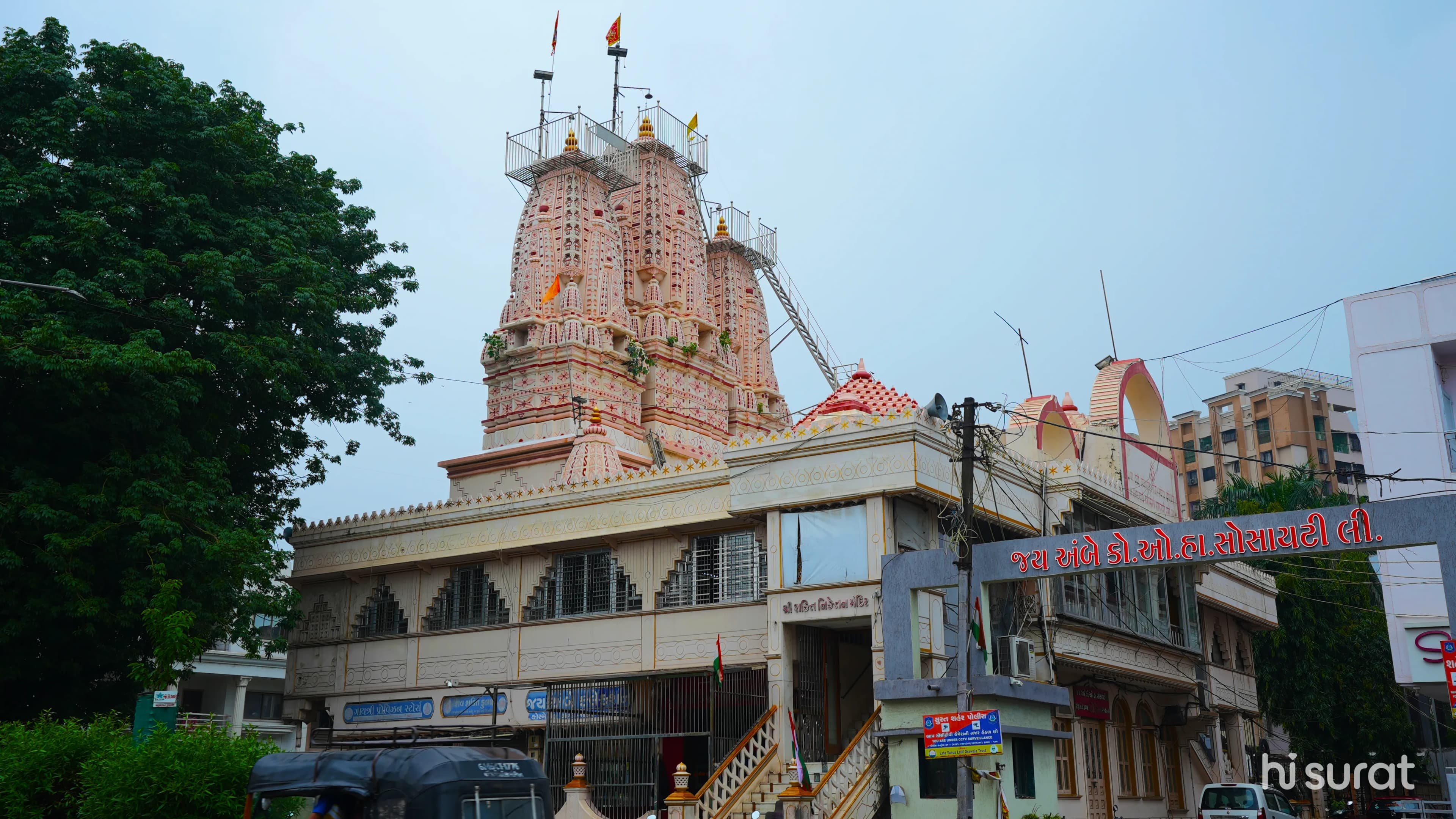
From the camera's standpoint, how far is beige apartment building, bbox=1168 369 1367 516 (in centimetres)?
7956

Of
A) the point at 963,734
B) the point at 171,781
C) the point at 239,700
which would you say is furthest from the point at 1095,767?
the point at 239,700

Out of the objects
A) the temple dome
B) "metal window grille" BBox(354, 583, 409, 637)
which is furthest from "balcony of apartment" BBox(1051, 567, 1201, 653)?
"metal window grille" BBox(354, 583, 409, 637)

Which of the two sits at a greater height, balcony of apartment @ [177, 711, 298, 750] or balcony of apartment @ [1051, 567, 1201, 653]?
balcony of apartment @ [1051, 567, 1201, 653]


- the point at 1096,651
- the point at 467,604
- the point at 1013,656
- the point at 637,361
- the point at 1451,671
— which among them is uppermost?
the point at 637,361

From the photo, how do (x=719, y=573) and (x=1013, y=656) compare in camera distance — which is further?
(x=719, y=573)

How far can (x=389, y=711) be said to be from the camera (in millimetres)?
25641

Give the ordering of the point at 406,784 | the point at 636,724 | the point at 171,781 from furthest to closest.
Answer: the point at 636,724
the point at 171,781
the point at 406,784

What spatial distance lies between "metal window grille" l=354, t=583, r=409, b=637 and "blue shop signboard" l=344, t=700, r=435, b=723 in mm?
1588

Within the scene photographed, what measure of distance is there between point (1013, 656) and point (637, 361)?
21233 millimetres

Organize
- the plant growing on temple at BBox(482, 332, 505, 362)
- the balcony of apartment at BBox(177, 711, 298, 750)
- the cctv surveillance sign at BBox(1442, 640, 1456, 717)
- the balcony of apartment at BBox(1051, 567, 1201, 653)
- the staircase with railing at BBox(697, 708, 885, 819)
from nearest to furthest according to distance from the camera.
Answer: the balcony of apartment at BBox(177, 711, 298, 750) < the cctv surveillance sign at BBox(1442, 640, 1456, 717) < the staircase with railing at BBox(697, 708, 885, 819) < the balcony of apartment at BBox(1051, 567, 1201, 653) < the plant growing on temple at BBox(482, 332, 505, 362)

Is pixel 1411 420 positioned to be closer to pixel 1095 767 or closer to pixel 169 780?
pixel 1095 767

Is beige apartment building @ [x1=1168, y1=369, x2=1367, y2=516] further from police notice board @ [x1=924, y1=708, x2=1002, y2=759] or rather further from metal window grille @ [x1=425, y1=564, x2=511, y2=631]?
police notice board @ [x1=924, y1=708, x2=1002, y2=759]

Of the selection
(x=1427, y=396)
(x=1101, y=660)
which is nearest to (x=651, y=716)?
(x=1101, y=660)

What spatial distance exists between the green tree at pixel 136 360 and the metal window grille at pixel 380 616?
167 centimetres
